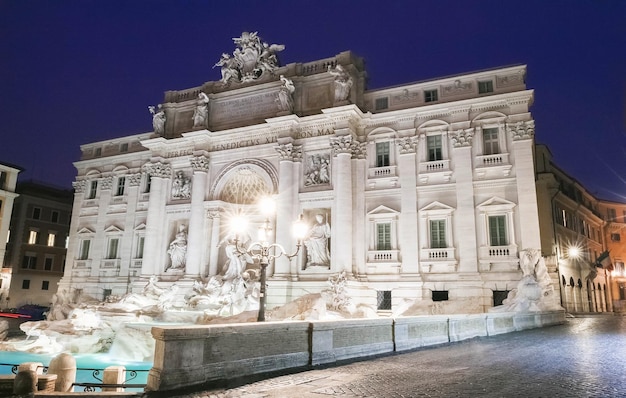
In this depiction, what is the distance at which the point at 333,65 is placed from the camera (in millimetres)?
27922

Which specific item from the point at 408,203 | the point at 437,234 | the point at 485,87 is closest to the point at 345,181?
the point at 408,203

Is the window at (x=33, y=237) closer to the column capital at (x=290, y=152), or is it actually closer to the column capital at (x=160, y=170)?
the column capital at (x=160, y=170)

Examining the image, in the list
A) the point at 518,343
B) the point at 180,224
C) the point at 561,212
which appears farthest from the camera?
the point at 561,212

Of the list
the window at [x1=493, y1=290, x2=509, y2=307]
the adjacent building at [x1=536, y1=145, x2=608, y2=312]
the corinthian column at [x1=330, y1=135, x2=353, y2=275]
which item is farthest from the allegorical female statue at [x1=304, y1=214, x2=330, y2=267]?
the adjacent building at [x1=536, y1=145, x2=608, y2=312]

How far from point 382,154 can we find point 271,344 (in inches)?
772

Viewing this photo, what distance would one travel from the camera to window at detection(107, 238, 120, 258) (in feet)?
113

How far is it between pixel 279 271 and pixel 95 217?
18193 mm

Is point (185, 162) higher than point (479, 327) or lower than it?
higher

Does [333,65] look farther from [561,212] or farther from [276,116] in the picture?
[561,212]

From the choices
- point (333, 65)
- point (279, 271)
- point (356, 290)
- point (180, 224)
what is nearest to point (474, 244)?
point (356, 290)

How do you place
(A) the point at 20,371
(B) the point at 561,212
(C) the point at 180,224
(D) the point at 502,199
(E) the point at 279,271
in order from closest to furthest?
1. (A) the point at 20,371
2. (D) the point at 502,199
3. (E) the point at 279,271
4. (C) the point at 180,224
5. (B) the point at 561,212

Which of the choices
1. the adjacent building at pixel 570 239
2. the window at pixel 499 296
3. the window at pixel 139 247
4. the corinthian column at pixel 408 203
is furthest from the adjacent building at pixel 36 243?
the adjacent building at pixel 570 239

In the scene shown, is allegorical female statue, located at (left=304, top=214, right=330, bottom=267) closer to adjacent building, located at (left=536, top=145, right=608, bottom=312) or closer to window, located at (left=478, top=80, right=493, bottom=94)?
window, located at (left=478, top=80, right=493, bottom=94)

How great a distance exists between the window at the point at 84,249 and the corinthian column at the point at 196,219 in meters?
11.3
